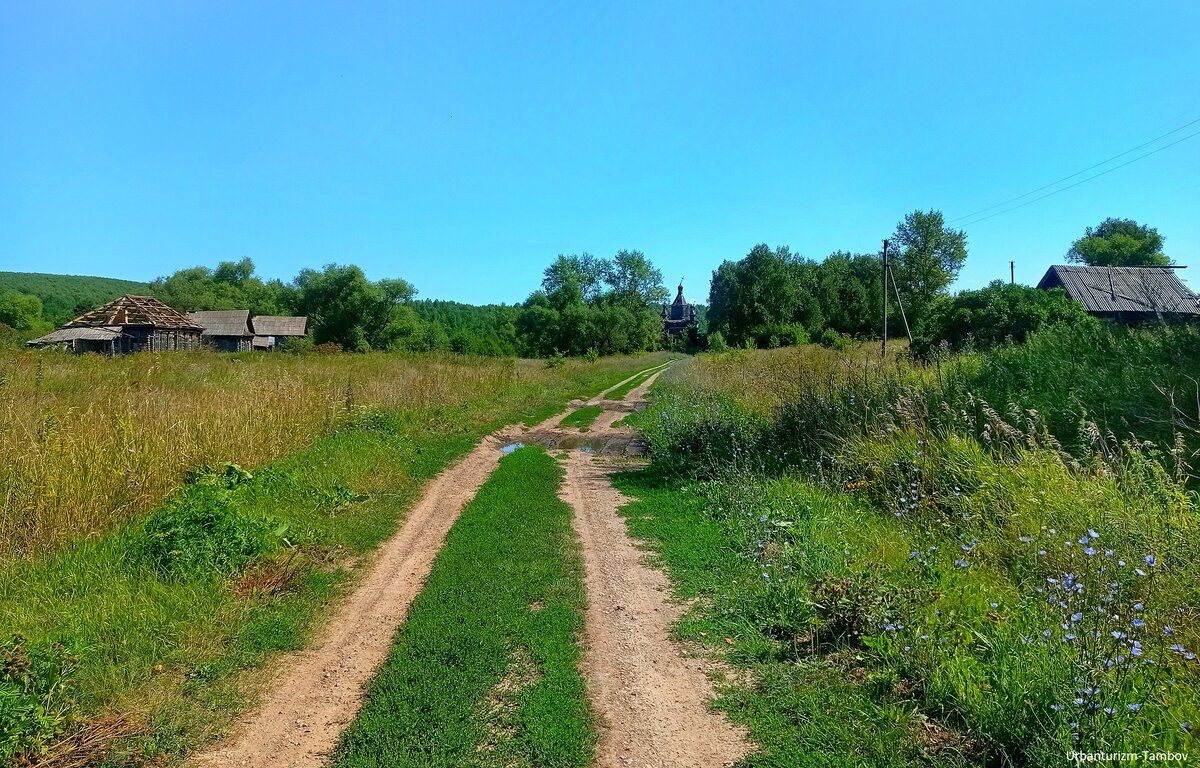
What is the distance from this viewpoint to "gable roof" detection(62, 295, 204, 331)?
118ft

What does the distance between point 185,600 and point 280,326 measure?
243ft

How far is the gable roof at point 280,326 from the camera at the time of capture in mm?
68500

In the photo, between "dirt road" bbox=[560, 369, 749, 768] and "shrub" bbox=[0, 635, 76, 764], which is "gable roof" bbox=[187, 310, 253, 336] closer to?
"dirt road" bbox=[560, 369, 749, 768]

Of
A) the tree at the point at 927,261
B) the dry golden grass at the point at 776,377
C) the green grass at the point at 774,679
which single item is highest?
the tree at the point at 927,261

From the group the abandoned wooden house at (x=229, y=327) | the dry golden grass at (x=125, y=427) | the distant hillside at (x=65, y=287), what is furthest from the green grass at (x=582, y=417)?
the distant hillside at (x=65, y=287)

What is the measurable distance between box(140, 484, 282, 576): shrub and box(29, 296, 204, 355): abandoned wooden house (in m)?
32.0

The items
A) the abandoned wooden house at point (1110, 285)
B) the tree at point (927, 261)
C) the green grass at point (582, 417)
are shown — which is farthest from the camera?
Answer: the tree at point (927, 261)

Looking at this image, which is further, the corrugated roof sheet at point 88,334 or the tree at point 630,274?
the tree at point 630,274

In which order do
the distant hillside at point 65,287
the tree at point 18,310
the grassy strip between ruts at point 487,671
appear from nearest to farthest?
the grassy strip between ruts at point 487,671 < the tree at point 18,310 < the distant hillside at point 65,287

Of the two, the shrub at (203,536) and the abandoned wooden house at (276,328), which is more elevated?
the abandoned wooden house at (276,328)

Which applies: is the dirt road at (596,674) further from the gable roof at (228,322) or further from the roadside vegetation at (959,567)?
the gable roof at (228,322)

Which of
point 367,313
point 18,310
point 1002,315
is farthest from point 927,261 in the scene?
point 18,310

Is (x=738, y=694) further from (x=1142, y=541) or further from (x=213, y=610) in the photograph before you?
(x=213, y=610)

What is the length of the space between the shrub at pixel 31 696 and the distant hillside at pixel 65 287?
A: 131m
